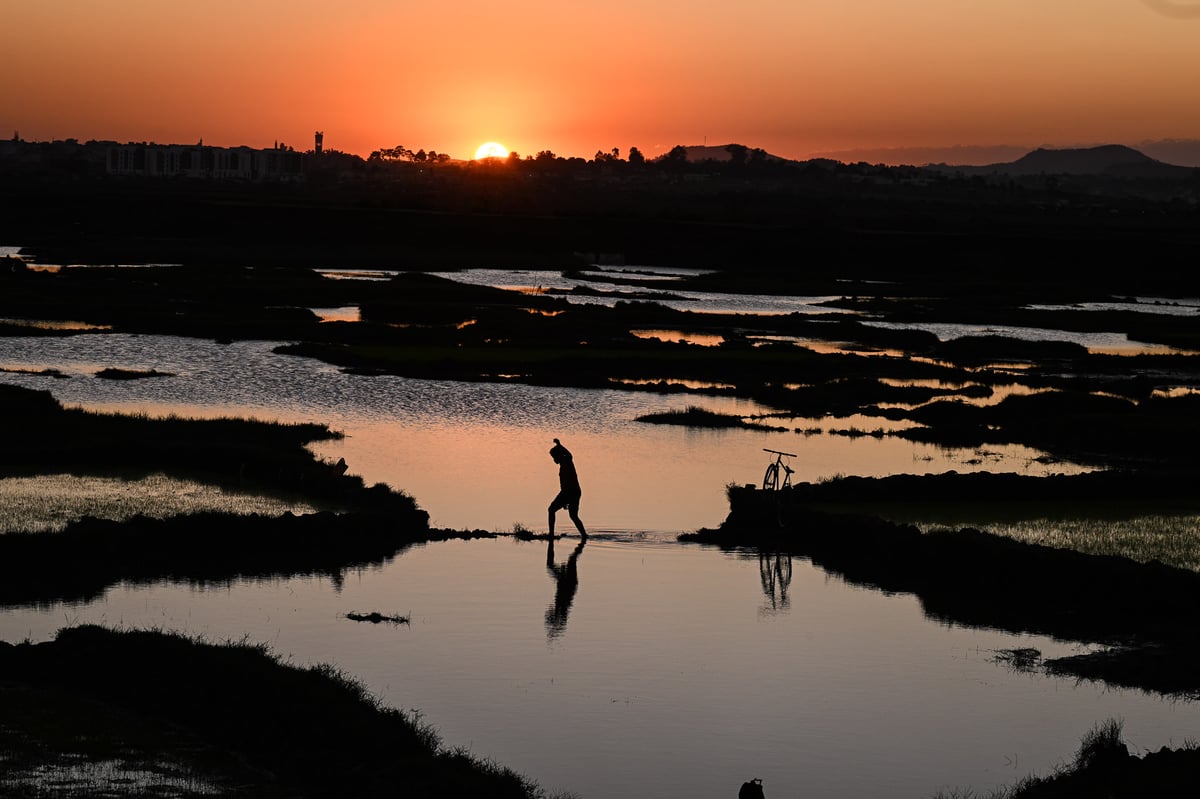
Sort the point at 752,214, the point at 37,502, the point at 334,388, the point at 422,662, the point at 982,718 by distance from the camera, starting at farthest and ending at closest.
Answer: the point at 752,214 → the point at 334,388 → the point at 37,502 → the point at 422,662 → the point at 982,718

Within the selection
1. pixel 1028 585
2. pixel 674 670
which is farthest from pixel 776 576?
pixel 674 670

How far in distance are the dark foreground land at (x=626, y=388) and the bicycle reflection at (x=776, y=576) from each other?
0.54 m

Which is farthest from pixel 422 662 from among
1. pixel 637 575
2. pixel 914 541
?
pixel 914 541

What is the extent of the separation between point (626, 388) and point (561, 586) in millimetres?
27343

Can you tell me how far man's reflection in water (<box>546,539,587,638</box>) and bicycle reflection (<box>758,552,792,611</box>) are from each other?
2900 mm

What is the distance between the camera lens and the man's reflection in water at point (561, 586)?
65.2 ft

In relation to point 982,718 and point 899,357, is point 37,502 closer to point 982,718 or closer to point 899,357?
point 982,718

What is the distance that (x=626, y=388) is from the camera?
4922 centimetres

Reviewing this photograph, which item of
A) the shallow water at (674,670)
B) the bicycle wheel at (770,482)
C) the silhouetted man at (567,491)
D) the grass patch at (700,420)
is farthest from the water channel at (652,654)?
the grass patch at (700,420)

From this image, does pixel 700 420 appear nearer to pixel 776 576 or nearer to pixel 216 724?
pixel 776 576

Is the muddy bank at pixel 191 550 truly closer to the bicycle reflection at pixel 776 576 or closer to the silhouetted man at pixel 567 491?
the silhouetted man at pixel 567 491

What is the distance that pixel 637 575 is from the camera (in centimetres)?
2306

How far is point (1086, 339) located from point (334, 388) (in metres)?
39.0

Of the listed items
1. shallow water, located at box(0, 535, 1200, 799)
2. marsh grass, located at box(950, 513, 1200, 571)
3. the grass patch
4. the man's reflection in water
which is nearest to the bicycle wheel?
shallow water, located at box(0, 535, 1200, 799)
